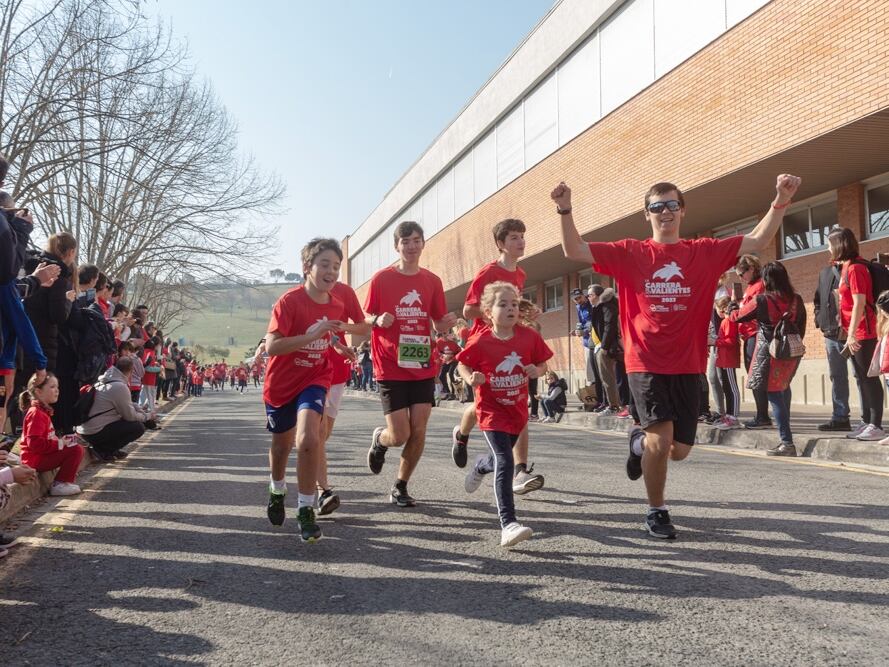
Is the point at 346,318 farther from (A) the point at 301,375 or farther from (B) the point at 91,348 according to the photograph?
(B) the point at 91,348

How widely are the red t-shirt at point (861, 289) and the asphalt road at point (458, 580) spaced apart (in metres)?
2.36

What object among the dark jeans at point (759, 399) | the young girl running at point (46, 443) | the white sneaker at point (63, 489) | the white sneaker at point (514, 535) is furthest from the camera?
the dark jeans at point (759, 399)

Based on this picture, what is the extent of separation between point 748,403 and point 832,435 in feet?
30.6

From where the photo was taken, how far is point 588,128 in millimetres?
21266

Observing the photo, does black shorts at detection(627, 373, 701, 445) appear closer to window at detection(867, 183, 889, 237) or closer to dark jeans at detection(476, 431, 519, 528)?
dark jeans at detection(476, 431, 519, 528)

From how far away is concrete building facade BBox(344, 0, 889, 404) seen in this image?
12898 millimetres

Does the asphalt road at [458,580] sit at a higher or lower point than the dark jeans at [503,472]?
lower

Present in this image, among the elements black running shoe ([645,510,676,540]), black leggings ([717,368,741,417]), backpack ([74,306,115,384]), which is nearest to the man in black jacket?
black leggings ([717,368,741,417])

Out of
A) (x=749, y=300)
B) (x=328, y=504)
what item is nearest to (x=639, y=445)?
(x=328, y=504)

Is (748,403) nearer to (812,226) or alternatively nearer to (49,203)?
(812,226)

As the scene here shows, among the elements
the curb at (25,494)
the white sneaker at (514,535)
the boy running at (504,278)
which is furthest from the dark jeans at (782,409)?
the curb at (25,494)

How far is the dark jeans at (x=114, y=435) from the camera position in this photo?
323 inches

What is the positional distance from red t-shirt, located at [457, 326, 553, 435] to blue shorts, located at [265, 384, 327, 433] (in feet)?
2.92

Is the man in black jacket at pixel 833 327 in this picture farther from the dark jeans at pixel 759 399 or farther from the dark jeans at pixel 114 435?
the dark jeans at pixel 114 435
